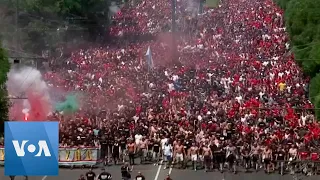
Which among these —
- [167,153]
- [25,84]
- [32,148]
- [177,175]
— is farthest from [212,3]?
[32,148]

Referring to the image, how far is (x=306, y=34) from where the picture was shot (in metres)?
60.2

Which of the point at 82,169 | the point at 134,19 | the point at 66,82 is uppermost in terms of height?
the point at 134,19

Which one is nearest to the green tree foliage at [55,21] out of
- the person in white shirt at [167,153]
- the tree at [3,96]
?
the tree at [3,96]

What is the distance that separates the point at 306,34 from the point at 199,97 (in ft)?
45.0

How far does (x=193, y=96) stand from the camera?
159 feet

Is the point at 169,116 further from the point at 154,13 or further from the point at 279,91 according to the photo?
the point at 154,13

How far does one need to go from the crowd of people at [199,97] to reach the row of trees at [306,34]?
0.80 metres

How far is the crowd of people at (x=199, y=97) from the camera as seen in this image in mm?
39312

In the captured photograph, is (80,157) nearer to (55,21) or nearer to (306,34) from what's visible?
(306,34)

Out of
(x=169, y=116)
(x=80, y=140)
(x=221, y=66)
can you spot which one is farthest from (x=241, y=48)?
(x=80, y=140)

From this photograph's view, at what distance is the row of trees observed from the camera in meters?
53.5

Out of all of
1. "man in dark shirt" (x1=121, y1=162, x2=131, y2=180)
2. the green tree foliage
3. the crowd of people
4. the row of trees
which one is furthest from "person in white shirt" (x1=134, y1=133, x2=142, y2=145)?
the green tree foliage

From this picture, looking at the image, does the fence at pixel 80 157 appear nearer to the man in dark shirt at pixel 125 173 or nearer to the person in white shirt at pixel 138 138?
the person in white shirt at pixel 138 138

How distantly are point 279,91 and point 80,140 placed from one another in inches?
514
